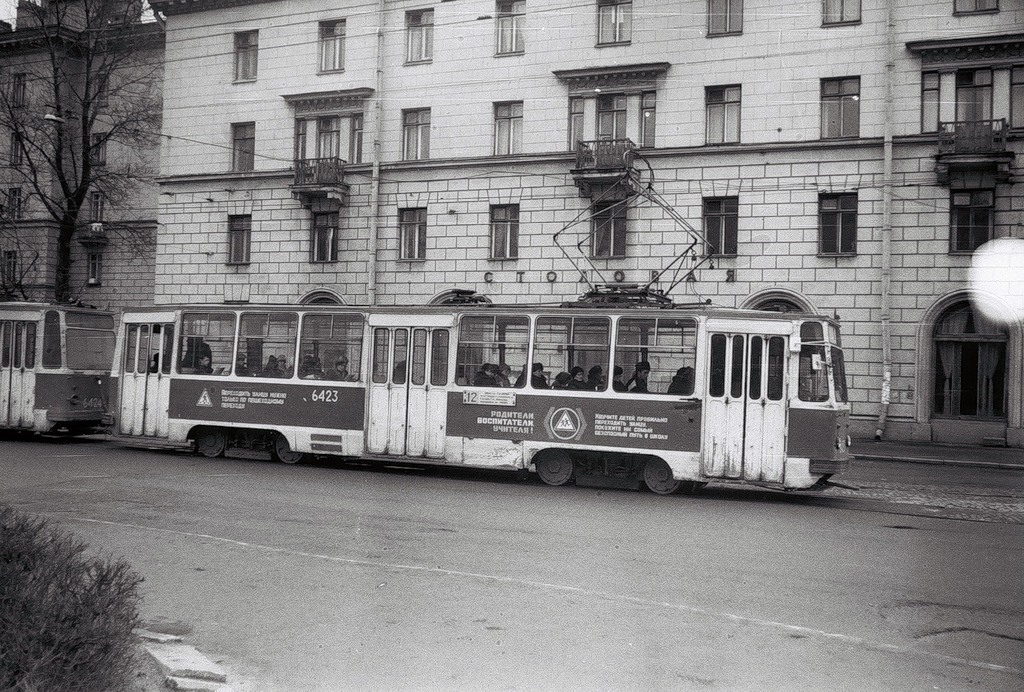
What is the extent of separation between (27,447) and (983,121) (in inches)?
968

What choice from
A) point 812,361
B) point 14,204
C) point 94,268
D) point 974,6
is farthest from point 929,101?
point 14,204

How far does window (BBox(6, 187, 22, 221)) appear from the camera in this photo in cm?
3995

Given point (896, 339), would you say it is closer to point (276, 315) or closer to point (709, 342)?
point (709, 342)

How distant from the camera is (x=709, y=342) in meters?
13.9

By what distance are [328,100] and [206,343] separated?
16413mm

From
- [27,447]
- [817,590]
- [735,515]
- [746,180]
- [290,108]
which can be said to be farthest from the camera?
[290,108]

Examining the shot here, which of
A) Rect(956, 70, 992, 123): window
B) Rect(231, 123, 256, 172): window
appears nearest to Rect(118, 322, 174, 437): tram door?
Rect(231, 123, 256, 172): window

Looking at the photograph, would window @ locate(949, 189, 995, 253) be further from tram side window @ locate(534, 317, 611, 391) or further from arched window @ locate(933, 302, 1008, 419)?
tram side window @ locate(534, 317, 611, 391)

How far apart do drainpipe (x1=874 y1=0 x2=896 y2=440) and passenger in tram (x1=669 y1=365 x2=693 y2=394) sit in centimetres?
1340

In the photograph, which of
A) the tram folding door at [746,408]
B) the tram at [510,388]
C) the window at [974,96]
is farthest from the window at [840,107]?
the tram folding door at [746,408]

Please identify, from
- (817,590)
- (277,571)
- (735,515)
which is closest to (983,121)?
(735,515)

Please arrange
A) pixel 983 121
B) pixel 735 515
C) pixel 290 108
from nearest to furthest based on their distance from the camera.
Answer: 1. pixel 735 515
2. pixel 983 121
3. pixel 290 108

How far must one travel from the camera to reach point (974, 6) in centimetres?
2481

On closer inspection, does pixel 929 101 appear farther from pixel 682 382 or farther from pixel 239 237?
pixel 239 237
